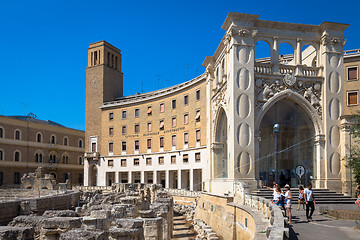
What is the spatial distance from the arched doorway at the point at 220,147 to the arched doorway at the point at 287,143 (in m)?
4.35

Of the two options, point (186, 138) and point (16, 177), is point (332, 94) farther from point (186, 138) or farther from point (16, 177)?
point (16, 177)

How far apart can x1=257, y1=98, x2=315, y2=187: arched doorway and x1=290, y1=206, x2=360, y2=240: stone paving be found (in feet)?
28.5

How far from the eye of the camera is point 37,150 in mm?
53094

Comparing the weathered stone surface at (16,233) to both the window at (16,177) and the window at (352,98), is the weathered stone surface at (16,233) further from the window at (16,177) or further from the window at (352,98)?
the window at (16,177)

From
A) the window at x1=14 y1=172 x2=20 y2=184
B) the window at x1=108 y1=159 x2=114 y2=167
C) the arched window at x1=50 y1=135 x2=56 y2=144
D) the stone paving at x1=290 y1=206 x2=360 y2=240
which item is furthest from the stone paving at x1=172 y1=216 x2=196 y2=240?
the arched window at x1=50 y1=135 x2=56 y2=144

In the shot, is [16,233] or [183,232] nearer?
[16,233]

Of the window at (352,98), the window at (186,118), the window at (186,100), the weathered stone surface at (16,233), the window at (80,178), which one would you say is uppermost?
the window at (186,100)

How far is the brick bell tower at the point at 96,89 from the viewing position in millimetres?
53406

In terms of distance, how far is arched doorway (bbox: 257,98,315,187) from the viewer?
949 inches

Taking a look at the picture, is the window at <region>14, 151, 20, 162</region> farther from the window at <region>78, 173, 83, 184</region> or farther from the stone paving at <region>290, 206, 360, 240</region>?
the stone paving at <region>290, 206, 360, 240</region>

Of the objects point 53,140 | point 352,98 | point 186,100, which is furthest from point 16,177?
point 352,98

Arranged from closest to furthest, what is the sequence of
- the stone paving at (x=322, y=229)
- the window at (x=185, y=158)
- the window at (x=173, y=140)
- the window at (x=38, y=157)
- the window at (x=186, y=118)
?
the stone paving at (x=322, y=229) < the window at (x=185, y=158) < the window at (x=186, y=118) < the window at (x=173, y=140) < the window at (x=38, y=157)

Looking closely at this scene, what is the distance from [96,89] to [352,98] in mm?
37155

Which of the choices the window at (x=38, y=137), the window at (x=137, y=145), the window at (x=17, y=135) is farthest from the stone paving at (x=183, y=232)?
the window at (x=38, y=137)
